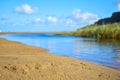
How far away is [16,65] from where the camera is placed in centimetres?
769

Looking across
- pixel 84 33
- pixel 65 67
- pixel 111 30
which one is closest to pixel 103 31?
pixel 111 30

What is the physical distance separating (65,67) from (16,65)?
1458 millimetres

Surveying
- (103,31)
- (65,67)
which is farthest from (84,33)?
(65,67)

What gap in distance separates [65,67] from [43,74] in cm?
110

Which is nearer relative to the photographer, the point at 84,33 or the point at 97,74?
the point at 97,74

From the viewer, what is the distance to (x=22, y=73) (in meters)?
7.23

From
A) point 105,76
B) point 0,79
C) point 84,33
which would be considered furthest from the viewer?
point 84,33

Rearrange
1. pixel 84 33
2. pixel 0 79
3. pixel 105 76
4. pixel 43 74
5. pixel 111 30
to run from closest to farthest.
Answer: pixel 0 79 → pixel 43 74 → pixel 105 76 → pixel 111 30 → pixel 84 33

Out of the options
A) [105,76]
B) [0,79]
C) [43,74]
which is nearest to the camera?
[0,79]

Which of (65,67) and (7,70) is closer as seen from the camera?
(7,70)

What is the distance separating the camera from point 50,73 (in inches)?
291

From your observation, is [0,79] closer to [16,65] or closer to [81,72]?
[16,65]

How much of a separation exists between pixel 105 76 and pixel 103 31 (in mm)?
27126

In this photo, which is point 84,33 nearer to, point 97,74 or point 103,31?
point 103,31
